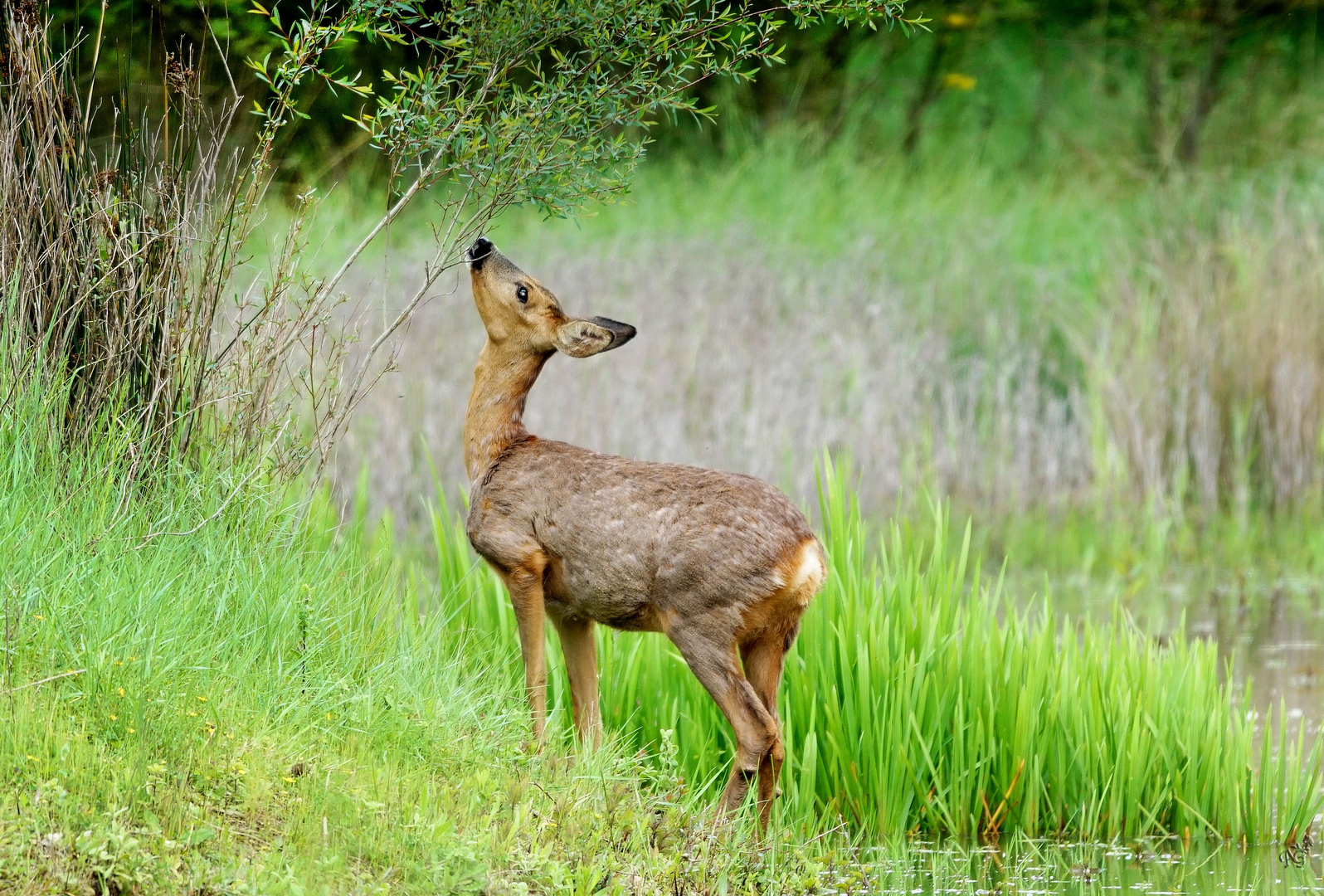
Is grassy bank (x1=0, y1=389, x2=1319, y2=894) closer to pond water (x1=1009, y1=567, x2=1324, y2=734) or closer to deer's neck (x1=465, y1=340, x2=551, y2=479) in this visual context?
deer's neck (x1=465, y1=340, x2=551, y2=479)

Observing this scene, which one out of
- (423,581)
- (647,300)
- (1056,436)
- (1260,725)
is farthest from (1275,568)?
(423,581)

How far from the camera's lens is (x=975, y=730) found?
571 cm

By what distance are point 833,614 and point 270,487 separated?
2.02m

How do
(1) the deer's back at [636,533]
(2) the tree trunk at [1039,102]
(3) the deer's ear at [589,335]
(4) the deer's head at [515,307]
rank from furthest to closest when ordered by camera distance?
(2) the tree trunk at [1039,102], (4) the deer's head at [515,307], (3) the deer's ear at [589,335], (1) the deer's back at [636,533]

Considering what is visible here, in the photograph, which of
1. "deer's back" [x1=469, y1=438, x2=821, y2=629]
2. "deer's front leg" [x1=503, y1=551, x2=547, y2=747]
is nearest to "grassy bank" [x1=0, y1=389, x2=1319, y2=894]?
"deer's front leg" [x1=503, y1=551, x2=547, y2=747]

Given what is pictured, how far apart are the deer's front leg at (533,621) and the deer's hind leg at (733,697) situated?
1.41 ft

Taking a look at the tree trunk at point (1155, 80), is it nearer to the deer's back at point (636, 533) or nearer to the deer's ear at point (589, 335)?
the deer's ear at point (589, 335)

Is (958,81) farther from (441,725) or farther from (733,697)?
(441,725)

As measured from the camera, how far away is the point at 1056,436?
1142 cm

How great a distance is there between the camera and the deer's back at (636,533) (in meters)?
4.74

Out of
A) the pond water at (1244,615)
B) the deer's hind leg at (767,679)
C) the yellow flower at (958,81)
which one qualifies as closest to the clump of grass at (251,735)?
the deer's hind leg at (767,679)

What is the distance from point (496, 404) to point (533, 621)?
754 mm

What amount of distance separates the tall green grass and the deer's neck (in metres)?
0.72

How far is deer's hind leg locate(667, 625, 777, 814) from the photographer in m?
4.75
